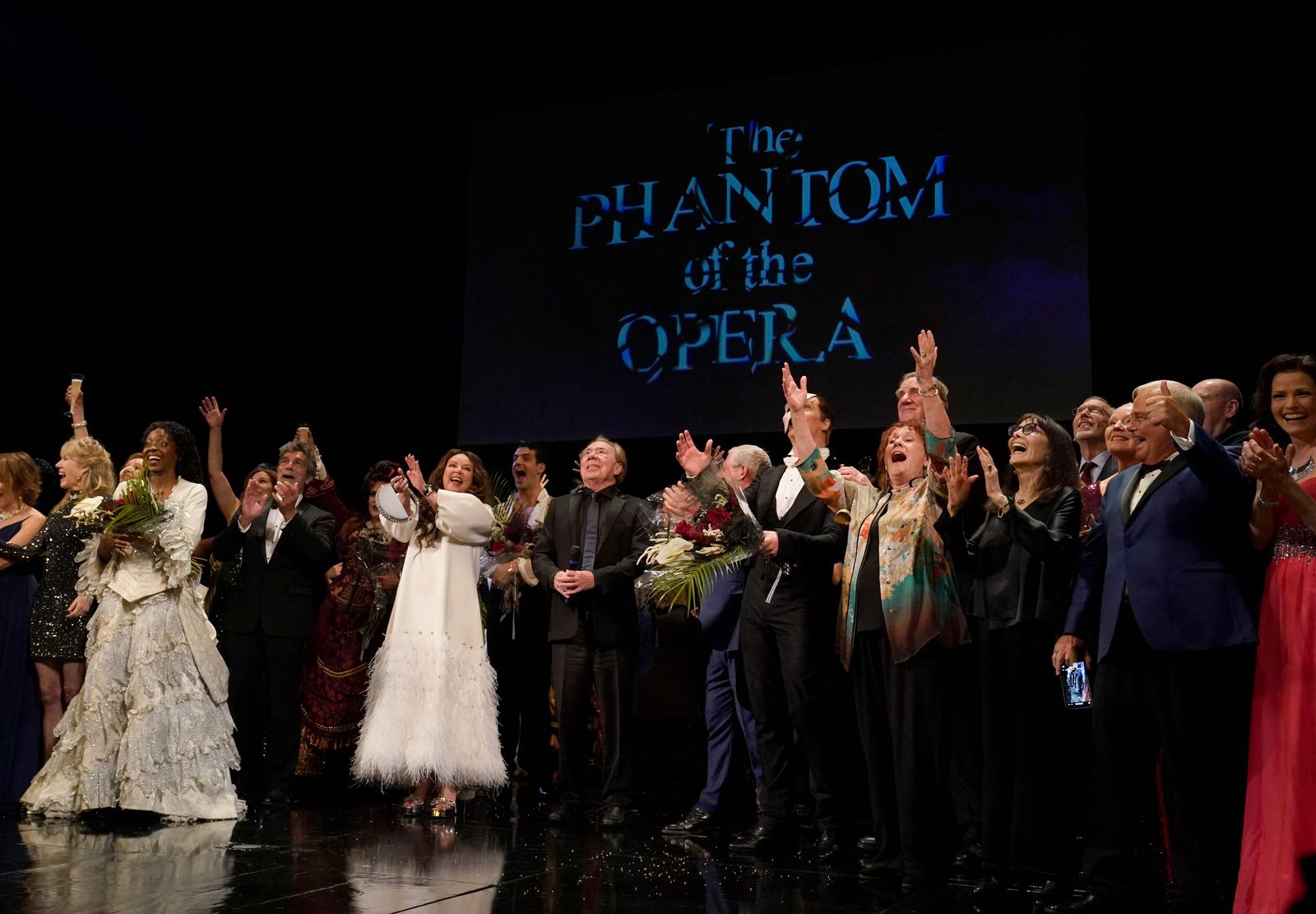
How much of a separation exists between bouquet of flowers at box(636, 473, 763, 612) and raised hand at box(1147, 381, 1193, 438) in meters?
1.50

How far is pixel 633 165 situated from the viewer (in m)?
7.17

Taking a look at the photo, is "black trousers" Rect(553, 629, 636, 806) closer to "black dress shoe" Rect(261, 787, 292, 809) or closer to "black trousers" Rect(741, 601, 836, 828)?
"black trousers" Rect(741, 601, 836, 828)

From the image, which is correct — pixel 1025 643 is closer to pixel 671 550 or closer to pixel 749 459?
pixel 671 550

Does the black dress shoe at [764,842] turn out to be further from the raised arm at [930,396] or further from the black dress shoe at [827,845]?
the raised arm at [930,396]

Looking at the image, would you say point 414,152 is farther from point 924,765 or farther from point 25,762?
point 924,765

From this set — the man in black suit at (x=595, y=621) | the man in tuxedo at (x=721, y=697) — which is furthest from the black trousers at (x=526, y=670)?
the man in tuxedo at (x=721, y=697)

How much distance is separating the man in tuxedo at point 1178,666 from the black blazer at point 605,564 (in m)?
2.21

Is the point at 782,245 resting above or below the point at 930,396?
above

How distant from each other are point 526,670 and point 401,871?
7.62ft

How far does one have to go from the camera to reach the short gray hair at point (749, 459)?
522 centimetres

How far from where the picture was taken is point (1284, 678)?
3074 millimetres

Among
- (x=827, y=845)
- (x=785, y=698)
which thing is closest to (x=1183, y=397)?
(x=785, y=698)

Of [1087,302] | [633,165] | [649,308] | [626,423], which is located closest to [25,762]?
[626,423]

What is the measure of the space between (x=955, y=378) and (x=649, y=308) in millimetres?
1873
